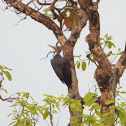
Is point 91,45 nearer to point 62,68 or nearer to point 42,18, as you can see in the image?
point 62,68

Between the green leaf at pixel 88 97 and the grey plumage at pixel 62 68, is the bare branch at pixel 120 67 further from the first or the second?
the green leaf at pixel 88 97

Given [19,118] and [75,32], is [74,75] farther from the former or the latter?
[19,118]

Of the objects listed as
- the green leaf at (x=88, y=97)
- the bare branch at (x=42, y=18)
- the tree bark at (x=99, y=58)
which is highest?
the bare branch at (x=42, y=18)

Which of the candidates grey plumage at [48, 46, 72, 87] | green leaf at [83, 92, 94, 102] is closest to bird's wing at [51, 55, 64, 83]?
grey plumage at [48, 46, 72, 87]

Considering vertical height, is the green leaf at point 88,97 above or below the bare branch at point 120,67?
below

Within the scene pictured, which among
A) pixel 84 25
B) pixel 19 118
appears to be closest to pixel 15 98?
pixel 19 118

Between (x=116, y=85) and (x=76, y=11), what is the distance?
1.76m

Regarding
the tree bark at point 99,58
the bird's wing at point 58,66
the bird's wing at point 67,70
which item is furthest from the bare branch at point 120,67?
the bird's wing at point 58,66

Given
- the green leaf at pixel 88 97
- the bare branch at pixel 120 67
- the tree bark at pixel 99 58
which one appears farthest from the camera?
the bare branch at pixel 120 67

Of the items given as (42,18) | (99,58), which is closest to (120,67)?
(99,58)

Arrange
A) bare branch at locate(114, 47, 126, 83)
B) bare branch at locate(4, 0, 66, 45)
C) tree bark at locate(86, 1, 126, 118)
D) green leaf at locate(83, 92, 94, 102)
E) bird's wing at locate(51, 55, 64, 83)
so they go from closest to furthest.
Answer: green leaf at locate(83, 92, 94, 102) → tree bark at locate(86, 1, 126, 118) → bare branch at locate(114, 47, 126, 83) → bird's wing at locate(51, 55, 64, 83) → bare branch at locate(4, 0, 66, 45)

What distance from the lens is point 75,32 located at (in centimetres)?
516

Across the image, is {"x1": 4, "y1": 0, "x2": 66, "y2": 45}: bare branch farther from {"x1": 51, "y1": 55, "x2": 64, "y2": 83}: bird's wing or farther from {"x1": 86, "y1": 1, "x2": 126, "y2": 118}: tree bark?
{"x1": 86, "y1": 1, "x2": 126, "y2": 118}: tree bark

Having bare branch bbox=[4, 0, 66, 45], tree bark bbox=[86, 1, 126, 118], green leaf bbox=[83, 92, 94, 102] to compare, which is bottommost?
green leaf bbox=[83, 92, 94, 102]
